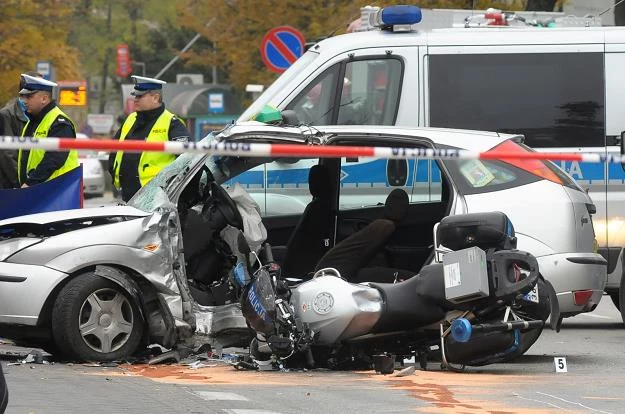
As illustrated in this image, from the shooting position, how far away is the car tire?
379 inches

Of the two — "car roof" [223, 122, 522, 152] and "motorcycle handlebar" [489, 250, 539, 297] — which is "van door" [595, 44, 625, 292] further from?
"motorcycle handlebar" [489, 250, 539, 297]

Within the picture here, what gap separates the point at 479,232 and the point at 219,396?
1.97m

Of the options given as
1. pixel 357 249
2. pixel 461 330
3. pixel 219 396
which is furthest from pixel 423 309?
pixel 219 396

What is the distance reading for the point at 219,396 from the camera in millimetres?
8195

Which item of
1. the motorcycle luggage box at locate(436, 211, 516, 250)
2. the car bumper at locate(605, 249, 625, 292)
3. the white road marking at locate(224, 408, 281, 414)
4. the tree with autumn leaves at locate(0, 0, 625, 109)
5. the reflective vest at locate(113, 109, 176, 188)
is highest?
the tree with autumn leaves at locate(0, 0, 625, 109)

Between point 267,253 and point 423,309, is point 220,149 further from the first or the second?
point 267,253

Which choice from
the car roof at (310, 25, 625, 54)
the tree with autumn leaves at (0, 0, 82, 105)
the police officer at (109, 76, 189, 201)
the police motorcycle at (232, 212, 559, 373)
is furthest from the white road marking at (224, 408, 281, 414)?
the tree with autumn leaves at (0, 0, 82, 105)

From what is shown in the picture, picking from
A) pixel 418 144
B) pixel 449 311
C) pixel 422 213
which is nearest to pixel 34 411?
pixel 449 311

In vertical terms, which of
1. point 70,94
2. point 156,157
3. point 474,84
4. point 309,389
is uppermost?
point 70,94

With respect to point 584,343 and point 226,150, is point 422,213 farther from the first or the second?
point 226,150

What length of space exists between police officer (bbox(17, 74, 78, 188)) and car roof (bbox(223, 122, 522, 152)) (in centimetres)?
249

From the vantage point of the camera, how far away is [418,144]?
10148 mm

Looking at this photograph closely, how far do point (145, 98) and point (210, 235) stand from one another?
288cm

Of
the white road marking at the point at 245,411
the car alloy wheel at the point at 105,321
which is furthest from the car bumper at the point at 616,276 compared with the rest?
the white road marking at the point at 245,411
